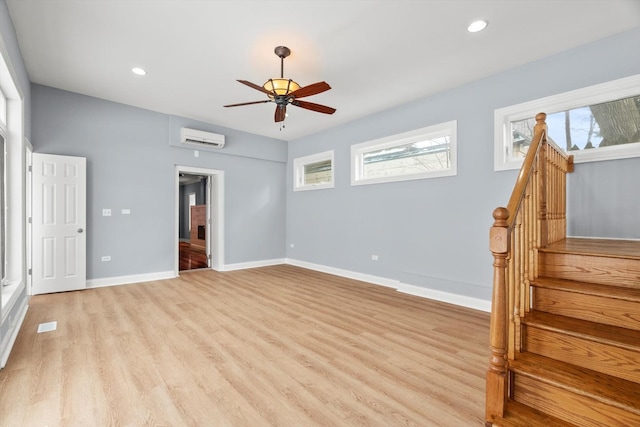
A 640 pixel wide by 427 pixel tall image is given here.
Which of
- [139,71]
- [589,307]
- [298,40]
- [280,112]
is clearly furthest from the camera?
[139,71]

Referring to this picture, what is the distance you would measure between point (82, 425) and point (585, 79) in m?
5.17

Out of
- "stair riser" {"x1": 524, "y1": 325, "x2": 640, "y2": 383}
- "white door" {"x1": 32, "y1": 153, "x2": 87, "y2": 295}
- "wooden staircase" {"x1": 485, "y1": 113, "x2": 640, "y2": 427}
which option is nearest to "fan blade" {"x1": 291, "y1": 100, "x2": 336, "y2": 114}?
"wooden staircase" {"x1": 485, "y1": 113, "x2": 640, "y2": 427}

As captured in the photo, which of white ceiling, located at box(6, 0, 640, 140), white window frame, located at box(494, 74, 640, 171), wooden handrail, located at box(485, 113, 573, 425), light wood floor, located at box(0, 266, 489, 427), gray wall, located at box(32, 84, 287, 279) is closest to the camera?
wooden handrail, located at box(485, 113, 573, 425)

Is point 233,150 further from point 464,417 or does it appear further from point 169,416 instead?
point 464,417

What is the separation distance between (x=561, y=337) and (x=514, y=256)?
0.52 metres

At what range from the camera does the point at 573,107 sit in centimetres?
325

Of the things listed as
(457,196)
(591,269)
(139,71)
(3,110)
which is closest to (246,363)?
(591,269)

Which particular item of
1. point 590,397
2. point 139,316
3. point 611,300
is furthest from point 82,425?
point 611,300

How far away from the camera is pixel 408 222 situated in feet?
15.7

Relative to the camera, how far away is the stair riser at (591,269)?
6.11 feet

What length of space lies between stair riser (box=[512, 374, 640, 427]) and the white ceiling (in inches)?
115

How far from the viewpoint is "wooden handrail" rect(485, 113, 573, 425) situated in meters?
1.57

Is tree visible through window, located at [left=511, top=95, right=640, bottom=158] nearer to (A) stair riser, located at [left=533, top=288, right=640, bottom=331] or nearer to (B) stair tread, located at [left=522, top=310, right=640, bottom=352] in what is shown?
(A) stair riser, located at [left=533, top=288, right=640, bottom=331]

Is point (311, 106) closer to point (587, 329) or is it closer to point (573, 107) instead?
point (573, 107)
